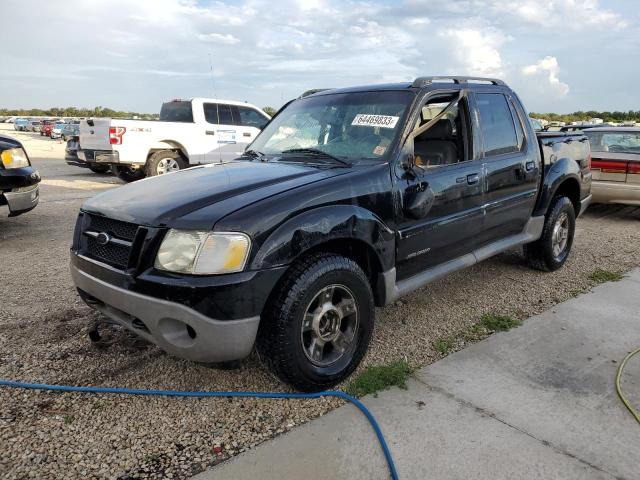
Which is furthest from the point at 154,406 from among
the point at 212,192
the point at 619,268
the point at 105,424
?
the point at 619,268

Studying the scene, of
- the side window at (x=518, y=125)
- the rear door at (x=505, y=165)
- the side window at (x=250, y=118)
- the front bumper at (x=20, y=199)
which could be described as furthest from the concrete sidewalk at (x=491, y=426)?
the side window at (x=250, y=118)

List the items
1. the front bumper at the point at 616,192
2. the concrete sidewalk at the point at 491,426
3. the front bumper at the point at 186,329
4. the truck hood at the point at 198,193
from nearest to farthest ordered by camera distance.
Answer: the concrete sidewalk at the point at 491,426
the front bumper at the point at 186,329
the truck hood at the point at 198,193
the front bumper at the point at 616,192

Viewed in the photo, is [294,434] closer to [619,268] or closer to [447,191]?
[447,191]

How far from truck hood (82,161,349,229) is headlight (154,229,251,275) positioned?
7 centimetres

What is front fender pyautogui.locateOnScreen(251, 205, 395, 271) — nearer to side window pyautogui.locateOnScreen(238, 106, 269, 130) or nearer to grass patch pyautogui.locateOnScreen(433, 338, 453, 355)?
grass patch pyautogui.locateOnScreen(433, 338, 453, 355)

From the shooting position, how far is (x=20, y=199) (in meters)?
5.97

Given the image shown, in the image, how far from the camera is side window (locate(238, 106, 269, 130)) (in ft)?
40.2

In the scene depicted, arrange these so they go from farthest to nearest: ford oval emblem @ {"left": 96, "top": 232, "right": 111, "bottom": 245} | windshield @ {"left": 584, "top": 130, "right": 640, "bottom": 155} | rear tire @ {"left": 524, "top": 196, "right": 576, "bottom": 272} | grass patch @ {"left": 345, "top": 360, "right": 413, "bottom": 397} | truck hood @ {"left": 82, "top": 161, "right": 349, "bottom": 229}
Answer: windshield @ {"left": 584, "top": 130, "right": 640, "bottom": 155} → rear tire @ {"left": 524, "top": 196, "right": 576, "bottom": 272} → grass patch @ {"left": 345, "top": 360, "right": 413, "bottom": 397} → ford oval emblem @ {"left": 96, "top": 232, "right": 111, "bottom": 245} → truck hood @ {"left": 82, "top": 161, "right": 349, "bottom": 229}

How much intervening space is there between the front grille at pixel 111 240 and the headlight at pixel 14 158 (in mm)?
3576

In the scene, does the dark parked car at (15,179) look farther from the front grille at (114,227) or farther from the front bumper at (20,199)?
the front grille at (114,227)

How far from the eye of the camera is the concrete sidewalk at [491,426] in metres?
2.38

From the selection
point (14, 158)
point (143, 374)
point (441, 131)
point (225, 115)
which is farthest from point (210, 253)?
point (225, 115)

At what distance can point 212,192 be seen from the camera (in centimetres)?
293

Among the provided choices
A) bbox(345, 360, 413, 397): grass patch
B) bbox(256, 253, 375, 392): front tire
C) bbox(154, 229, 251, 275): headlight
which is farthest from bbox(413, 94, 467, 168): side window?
bbox(154, 229, 251, 275): headlight
